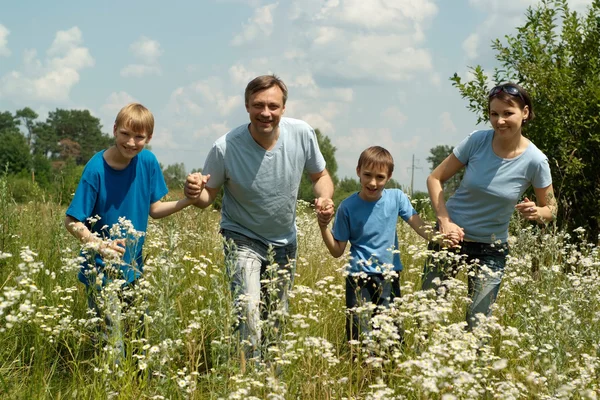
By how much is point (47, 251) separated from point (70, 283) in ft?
4.31

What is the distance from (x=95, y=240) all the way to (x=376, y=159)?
1855 millimetres

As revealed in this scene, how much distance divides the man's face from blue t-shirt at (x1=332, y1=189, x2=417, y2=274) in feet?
2.54

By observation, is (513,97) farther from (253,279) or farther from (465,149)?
(253,279)

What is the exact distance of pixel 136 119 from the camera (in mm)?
4109

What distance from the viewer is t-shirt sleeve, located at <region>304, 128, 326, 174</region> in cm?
450

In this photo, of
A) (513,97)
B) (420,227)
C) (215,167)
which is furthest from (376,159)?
(215,167)

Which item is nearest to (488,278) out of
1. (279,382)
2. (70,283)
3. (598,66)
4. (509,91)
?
(509,91)

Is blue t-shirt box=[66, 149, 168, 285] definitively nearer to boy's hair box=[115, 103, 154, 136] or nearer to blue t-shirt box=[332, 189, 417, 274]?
boy's hair box=[115, 103, 154, 136]

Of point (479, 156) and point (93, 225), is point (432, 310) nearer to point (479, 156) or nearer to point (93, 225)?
point (479, 156)

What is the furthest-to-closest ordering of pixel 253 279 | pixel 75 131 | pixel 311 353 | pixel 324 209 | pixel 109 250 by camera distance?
pixel 75 131
pixel 253 279
pixel 324 209
pixel 109 250
pixel 311 353

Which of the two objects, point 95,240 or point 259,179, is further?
point 259,179

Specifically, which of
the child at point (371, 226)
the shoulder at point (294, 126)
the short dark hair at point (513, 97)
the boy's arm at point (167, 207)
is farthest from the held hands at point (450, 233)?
the boy's arm at point (167, 207)

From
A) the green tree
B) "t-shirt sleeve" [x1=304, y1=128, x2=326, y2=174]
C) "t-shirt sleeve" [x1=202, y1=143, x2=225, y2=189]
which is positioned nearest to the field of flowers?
"t-shirt sleeve" [x1=202, y1=143, x2=225, y2=189]

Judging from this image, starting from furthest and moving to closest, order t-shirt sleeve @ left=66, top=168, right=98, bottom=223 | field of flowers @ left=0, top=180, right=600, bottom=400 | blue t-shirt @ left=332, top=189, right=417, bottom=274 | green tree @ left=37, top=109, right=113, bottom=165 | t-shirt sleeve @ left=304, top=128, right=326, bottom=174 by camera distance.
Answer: green tree @ left=37, top=109, right=113, bottom=165 < t-shirt sleeve @ left=304, top=128, right=326, bottom=174 < blue t-shirt @ left=332, top=189, right=417, bottom=274 < t-shirt sleeve @ left=66, top=168, right=98, bottom=223 < field of flowers @ left=0, top=180, right=600, bottom=400
